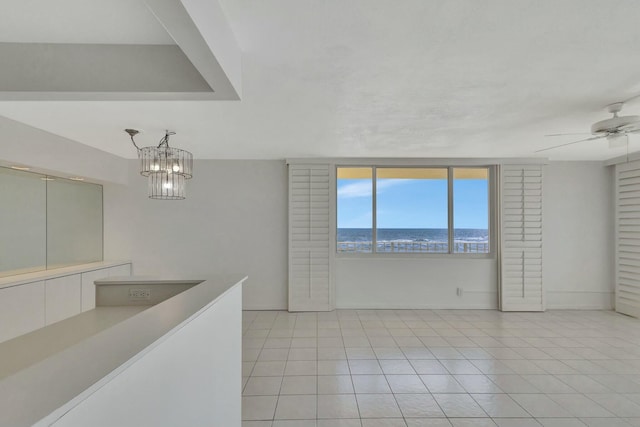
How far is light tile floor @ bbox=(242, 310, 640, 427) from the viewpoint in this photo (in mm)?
2252

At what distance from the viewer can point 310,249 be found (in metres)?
4.77

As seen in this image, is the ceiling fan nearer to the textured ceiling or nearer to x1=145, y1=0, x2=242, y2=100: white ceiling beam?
x1=145, y1=0, x2=242, y2=100: white ceiling beam

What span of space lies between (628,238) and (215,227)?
20.1ft

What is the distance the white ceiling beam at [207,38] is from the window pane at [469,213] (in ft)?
13.8

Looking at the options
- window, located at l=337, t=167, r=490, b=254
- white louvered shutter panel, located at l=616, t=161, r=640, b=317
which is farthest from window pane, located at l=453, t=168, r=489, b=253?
white louvered shutter panel, located at l=616, t=161, r=640, b=317

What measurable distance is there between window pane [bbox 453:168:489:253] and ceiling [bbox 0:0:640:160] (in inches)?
52.3

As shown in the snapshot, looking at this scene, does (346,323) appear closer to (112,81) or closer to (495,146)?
(495,146)

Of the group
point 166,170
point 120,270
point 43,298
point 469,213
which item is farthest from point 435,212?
point 43,298

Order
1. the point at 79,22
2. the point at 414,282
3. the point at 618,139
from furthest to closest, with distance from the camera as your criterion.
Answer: the point at 414,282
the point at 618,139
the point at 79,22

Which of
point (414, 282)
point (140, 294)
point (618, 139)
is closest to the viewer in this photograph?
point (140, 294)

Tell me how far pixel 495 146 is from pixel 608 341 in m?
2.60

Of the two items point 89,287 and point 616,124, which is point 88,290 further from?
point 616,124

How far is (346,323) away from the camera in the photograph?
13.9ft

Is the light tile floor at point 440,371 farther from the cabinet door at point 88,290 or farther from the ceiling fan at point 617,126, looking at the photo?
the ceiling fan at point 617,126
